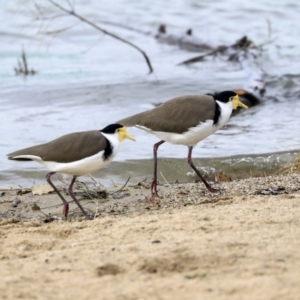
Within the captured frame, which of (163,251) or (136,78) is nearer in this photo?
(163,251)

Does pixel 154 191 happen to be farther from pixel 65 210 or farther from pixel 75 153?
pixel 75 153

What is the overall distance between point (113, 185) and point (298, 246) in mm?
4192

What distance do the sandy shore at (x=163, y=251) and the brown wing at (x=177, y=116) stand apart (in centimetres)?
78

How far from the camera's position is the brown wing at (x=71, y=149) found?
6844 millimetres

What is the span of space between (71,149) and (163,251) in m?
2.20

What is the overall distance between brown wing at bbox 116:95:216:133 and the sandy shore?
2.55 ft

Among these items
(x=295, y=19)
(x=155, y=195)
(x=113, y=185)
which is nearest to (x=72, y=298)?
(x=155, y=195)

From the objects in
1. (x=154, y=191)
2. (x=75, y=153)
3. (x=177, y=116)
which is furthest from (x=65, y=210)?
(x=177, y=116)

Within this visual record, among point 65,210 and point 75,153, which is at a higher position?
point 75,153

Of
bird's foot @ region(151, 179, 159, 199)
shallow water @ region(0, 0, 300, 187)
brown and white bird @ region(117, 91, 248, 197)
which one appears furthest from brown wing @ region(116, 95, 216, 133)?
shallow water @ region(0, 0, 300, 187)

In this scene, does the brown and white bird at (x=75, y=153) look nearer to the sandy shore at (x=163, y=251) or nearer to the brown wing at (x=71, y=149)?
the brown wing at (x=71, y=149)

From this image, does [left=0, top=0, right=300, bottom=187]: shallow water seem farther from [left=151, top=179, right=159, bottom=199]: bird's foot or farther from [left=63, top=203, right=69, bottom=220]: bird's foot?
[left=63, top=203, right=69, bottom=220]: bird's foot

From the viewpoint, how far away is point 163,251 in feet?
16.2

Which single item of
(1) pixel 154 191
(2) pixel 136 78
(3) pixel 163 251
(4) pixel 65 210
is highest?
(3) pixel 163 251
